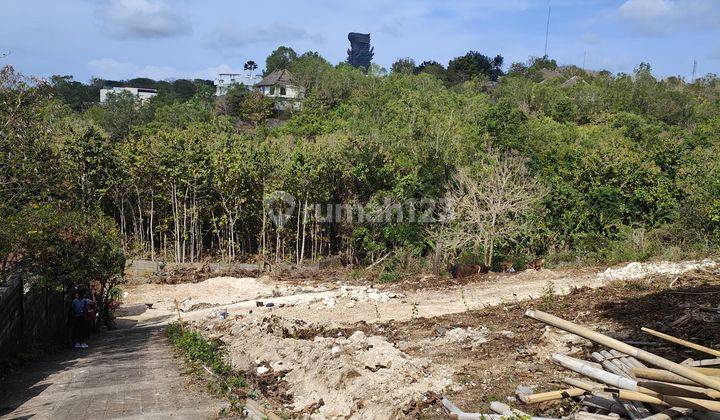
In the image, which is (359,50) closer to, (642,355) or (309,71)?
(309,71)

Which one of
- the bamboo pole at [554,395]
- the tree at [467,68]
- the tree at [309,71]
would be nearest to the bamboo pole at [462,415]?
the bamboo pole at [554,395]

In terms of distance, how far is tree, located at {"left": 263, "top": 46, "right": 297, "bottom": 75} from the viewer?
103 m

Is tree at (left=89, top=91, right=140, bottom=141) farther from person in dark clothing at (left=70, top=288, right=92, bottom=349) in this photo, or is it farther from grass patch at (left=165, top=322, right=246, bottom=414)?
grass patch at (left=165, top=322, right=246, bottom=414)

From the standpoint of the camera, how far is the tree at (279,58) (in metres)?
103

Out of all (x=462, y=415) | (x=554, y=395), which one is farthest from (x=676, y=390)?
(x=462, y=415)

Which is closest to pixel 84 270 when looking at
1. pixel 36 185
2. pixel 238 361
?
pixel 36 185

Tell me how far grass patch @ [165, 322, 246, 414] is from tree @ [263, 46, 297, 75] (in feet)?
311

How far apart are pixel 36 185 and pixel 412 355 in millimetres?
8003

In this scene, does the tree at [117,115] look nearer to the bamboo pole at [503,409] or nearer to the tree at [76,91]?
the tree at [76,91]

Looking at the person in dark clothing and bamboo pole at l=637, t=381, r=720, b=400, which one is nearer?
bamboo pole at l=637, t=381, r=720, b=400

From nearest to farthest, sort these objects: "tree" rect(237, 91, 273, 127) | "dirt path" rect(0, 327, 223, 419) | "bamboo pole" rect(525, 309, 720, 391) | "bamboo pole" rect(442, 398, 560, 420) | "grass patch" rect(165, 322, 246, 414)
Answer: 1. "bamboo pole" rect(525, 309, 720, 391)
2. "bamboo pole" rect(442, 398, 560, 420)
3. "dirt path" rect(0, 327, 223, 419)
4. "grass patch" rect(165, 322, 246, 414)
5. "tree" rect(237, 91, 273, 127)

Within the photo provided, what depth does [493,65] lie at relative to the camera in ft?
325

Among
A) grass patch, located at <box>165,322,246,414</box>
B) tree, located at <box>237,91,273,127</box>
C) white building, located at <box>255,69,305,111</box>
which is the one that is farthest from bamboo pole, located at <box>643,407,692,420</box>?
white building, located at <box>255,69,305,111</box>

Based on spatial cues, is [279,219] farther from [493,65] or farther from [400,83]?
[493,65]
